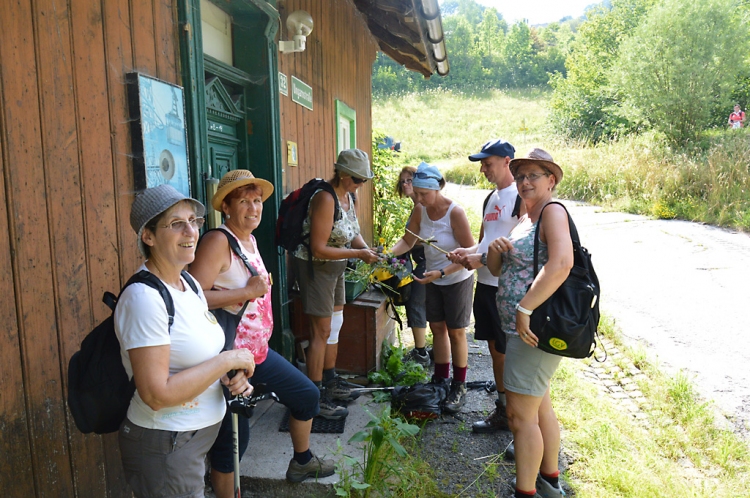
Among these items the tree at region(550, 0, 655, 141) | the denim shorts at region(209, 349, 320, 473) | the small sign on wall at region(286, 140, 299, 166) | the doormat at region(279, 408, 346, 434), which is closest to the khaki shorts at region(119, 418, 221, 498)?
the denim shorts at region(209, 349, 320, 473)

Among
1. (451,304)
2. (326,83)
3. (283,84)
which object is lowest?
(451,304)

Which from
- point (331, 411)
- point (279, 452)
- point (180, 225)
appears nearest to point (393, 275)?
point (331, 411)

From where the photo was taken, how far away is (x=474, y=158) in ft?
12.0

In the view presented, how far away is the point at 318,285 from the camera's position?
142 inches

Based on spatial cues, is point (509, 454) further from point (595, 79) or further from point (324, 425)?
point (595, 79)

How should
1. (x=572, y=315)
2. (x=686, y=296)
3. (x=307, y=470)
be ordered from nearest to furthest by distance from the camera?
(x=572, y=315) → (x=307, y=470) → (x=686, y=296)

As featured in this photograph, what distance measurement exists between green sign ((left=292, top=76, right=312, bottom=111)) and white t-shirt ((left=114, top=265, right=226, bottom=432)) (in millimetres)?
3006

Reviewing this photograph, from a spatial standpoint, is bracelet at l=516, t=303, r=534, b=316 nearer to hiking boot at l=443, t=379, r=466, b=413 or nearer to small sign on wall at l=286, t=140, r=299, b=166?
hiking boot at l=443, t=379, r=466, b=413

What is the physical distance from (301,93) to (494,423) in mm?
3209

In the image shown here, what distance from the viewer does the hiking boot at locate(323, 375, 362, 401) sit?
3.81 m

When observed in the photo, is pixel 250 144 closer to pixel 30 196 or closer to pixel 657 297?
pixel 30 196

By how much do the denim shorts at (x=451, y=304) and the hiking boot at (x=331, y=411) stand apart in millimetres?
1005

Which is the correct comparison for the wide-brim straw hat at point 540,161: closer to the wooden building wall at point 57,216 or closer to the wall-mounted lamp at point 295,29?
the wooden building wall at point 57,216

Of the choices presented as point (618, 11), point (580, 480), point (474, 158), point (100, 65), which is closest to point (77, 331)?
point (100, 65)
